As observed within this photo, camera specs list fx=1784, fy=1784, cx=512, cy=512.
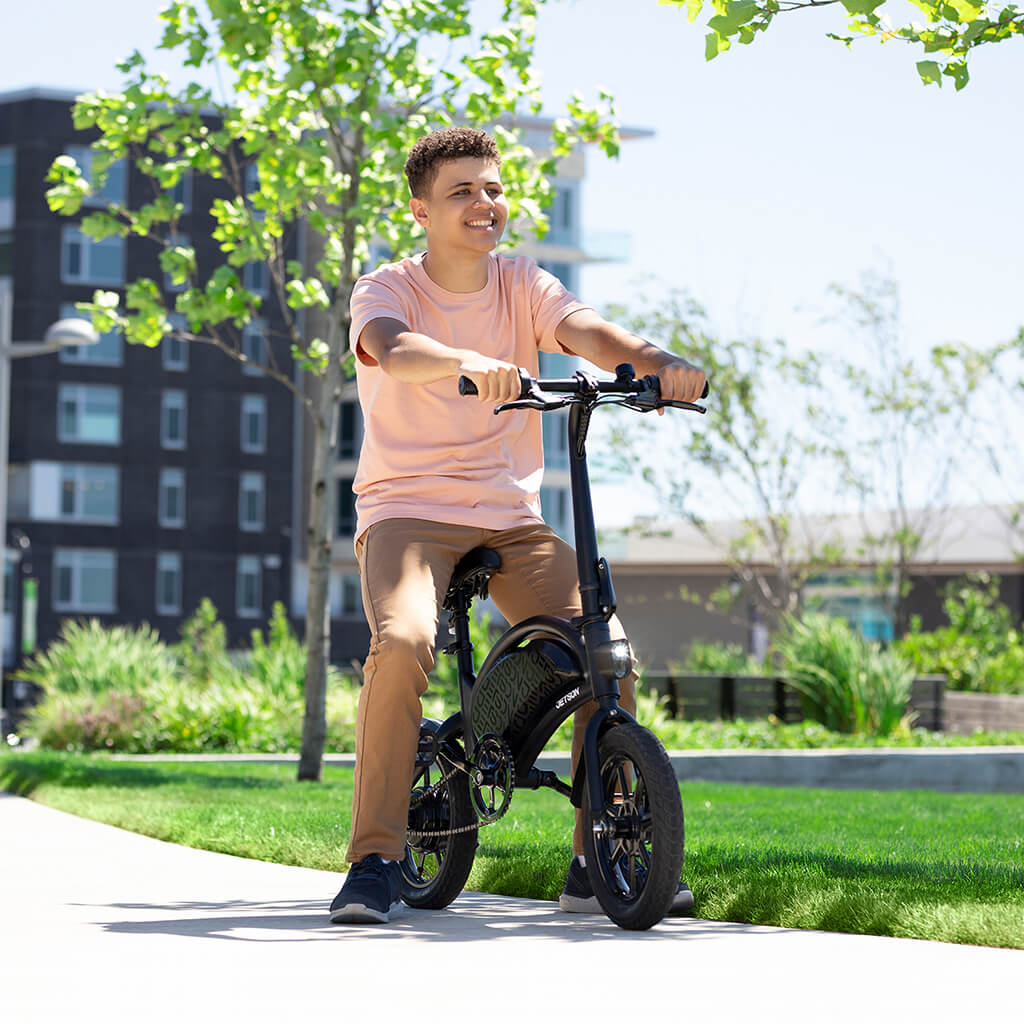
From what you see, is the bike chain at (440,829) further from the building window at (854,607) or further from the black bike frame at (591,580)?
the building window at (854,607)

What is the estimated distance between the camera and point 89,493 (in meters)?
54.5

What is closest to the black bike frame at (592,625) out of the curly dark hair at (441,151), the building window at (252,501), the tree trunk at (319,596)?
the curly dark hair at (441,151)

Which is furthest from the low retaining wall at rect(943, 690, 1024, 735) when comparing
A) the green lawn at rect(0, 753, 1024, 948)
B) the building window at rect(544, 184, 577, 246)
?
the building window at rect(544, 184, 577, 246)

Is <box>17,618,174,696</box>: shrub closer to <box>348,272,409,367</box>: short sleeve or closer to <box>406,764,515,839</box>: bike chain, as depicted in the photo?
<box>406,764,515,839</box>: bike chain

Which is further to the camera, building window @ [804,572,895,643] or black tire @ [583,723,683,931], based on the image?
building window @ [804,572,895,643]

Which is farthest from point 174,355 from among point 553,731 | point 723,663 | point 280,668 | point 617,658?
point 617,658

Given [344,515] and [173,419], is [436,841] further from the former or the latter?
[344,515]

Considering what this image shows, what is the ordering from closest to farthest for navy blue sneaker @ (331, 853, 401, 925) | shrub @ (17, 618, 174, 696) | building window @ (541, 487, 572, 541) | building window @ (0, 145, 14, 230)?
navy blue sneaker @ (331, 853, 401, 925) → shrub @ (17, 618, 174, 696) → building window @ (0, 145, 14, 230) → building window @ (541, 487, 572, 541)

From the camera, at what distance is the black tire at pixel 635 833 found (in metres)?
4.16

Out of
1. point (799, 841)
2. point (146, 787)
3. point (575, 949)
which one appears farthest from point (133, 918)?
point (146, 787)

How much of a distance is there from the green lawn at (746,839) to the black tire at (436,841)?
14.5 inches

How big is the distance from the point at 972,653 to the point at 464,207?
61.0 ft

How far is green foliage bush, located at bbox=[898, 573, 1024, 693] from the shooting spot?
21.8 meters

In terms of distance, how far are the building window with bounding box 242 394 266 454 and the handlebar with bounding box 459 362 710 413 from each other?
5383cm
